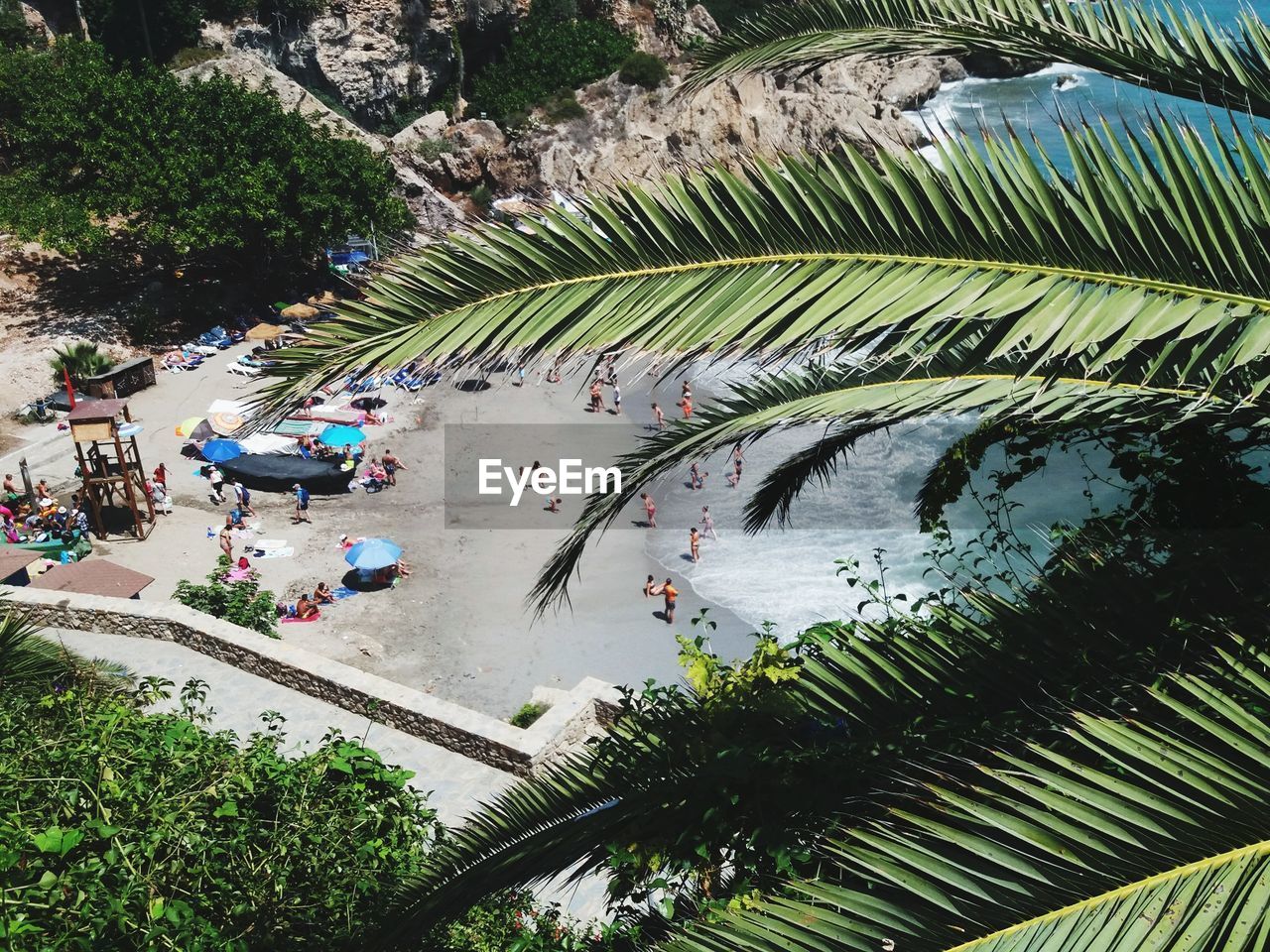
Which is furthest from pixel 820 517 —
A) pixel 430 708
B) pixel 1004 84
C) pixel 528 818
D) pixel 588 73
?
pixel 1004 84

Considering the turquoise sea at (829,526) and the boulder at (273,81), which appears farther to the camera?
the boulder at (273,81)

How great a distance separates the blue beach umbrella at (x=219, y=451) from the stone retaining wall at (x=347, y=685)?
1195 cm

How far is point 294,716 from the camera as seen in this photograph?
12523mm

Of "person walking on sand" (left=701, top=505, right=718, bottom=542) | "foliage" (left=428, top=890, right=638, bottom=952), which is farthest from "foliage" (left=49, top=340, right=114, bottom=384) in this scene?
"foliage" (left=428, top=890, right=638, bottom=952)

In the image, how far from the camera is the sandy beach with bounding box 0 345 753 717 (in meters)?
20.0

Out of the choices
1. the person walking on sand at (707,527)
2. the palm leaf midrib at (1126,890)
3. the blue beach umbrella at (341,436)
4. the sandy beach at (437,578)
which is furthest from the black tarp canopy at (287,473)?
the palm leaf midrib at (1126,890)

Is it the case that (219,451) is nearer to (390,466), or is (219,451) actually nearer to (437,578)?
(390,466)

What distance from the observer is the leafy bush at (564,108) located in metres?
50.0

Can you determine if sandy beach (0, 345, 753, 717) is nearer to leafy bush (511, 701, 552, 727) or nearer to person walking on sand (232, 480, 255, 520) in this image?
person walking on sand (232, 480, 255, 520)

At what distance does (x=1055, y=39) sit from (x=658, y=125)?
147ft

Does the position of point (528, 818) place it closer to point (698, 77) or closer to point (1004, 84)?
point (698, 77)

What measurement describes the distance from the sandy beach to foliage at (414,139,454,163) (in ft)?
68.4

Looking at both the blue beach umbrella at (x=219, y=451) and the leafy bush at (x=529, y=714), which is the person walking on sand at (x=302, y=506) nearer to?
the blue beach umbrella at (x=219, y=451)

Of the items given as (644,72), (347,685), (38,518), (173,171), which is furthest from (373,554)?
(644,72)
